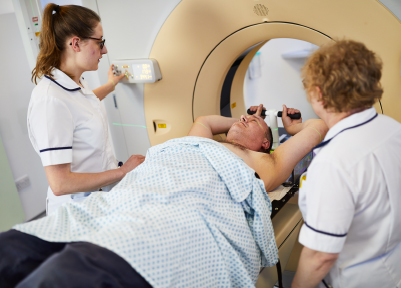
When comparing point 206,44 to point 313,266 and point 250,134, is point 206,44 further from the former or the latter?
point 313,266

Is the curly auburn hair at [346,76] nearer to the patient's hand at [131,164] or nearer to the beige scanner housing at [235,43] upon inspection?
the beige scanner housing at [235,43]

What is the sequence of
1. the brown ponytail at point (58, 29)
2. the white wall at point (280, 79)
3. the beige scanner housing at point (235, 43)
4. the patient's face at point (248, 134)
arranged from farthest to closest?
1. the white wall at point (280, 79)
2. the patient's face at point (248, 134)
3. the brown ponytail at point (58, 29)
4. the beige scanner housing at point (235, 43)

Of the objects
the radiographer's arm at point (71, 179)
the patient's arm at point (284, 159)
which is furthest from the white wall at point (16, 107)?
the patient's arm at point (284, 159)

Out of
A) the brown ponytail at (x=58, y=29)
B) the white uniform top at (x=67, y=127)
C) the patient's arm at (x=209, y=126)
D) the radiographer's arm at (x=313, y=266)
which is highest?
the brown ponytail at (x=58, y=29)

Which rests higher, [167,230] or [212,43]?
[212,43]

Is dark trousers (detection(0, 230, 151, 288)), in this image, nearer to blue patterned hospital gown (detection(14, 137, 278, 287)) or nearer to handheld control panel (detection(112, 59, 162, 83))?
blue patterned hospital gown (detection(14, 137, 278, 287))

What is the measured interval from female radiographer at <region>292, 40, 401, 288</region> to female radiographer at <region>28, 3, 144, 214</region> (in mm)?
902

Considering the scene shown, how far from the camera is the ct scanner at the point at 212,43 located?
1269 millimetres

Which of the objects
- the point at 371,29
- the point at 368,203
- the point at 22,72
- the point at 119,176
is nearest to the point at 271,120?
the point at 371,29

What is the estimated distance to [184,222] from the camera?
3.47ft

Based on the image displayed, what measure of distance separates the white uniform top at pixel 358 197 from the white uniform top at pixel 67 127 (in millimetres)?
920

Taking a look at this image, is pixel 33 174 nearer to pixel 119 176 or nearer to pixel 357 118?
pixel 119 176

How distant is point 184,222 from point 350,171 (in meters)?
0.49

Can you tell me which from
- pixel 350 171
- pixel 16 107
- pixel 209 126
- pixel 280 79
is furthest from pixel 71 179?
pixel 280 79
